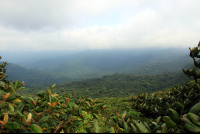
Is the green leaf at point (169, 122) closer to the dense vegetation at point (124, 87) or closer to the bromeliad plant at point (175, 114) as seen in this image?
the bromeliad plant at point (175, 114)

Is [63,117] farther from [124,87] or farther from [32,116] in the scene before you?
[124,87]

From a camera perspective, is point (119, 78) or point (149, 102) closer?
point (149, 102)

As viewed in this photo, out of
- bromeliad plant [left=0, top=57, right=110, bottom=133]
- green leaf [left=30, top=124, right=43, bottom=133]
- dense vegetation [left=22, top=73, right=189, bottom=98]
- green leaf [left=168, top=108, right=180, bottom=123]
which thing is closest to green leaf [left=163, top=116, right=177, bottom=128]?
green leaf [left=168, top=108, right=180, bottom=123]

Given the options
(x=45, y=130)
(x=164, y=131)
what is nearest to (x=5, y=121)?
(x=45, y=130)

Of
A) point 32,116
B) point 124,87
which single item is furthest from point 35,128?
point 124,87

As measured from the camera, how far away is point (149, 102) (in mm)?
3996

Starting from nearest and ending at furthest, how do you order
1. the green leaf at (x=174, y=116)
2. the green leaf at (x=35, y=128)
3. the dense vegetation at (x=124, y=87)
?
the green leaf at (x=35, y=128) < the green leaf at (x=174, y=116) < the dense vegetation at (x=124, y=87)

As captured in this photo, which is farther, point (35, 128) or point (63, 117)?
point (63, 117)

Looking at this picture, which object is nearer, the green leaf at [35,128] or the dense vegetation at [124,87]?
the green leaf at [35,128]

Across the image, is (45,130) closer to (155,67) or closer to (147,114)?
(147,114)

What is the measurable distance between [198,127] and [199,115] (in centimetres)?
21

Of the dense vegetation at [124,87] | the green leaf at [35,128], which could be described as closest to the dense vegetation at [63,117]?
the green leaf at [35,128]

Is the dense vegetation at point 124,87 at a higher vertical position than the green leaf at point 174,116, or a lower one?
lower

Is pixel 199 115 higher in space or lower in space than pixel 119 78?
higher
